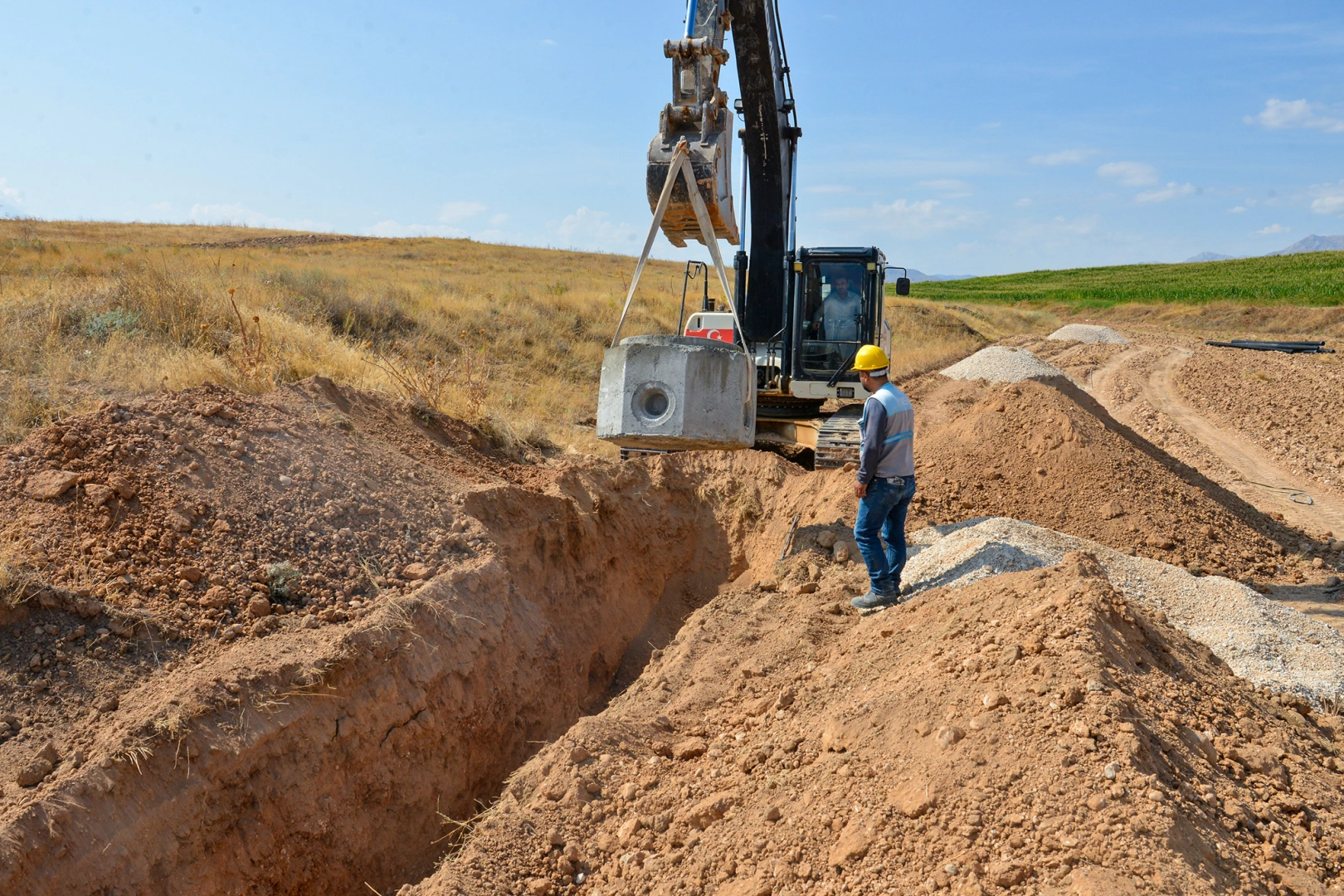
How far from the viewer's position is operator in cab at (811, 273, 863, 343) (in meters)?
10.3

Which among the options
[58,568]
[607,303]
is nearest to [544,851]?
[58,568]

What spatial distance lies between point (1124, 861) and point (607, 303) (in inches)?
784

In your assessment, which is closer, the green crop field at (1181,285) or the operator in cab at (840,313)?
the operator in cab at (840,313)

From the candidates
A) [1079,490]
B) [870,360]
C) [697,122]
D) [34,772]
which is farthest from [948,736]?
[1079,490]

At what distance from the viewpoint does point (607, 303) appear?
2223 centimetres

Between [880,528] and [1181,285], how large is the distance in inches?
2183

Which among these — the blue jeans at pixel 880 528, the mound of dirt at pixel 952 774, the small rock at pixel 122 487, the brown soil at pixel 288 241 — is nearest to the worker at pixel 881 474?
the blue jeans at pixel 880 528

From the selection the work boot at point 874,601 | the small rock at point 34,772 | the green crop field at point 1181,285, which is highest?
the green crop field at point 1181,285

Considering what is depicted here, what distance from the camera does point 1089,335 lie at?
30.0 metres

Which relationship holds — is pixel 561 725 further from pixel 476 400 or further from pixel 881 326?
pixel 881 326

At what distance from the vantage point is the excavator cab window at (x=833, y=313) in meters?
10.3

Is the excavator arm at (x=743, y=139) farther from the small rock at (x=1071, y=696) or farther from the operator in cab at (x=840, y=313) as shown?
the small rock at (x=1071, y=696)

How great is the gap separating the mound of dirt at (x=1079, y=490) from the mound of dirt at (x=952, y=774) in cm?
361

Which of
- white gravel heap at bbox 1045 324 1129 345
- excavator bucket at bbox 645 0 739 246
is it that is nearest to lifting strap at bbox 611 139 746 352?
excavator bucket at bbox 645 0 739 246
